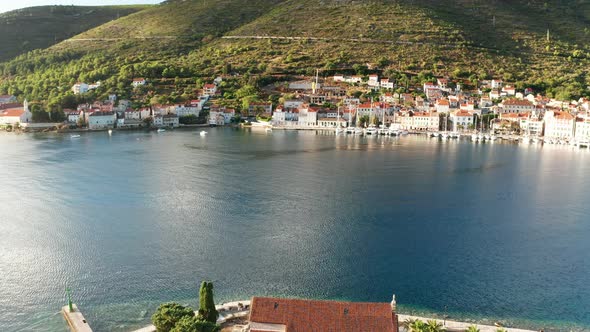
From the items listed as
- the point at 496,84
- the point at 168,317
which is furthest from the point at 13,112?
the point at 496,84

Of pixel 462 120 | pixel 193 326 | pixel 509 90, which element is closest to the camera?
pixel 193 326

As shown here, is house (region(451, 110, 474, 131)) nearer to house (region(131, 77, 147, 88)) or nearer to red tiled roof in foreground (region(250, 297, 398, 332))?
house (region(131, 77, 147, 88))

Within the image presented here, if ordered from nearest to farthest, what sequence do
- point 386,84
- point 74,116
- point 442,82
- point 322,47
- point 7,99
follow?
point 74,116 < point 7,99 < point 442,82 < point 386,84 < point 322,47

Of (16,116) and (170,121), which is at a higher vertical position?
(16,116)

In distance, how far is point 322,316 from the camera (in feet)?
34.1

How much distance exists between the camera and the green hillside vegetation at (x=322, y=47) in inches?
2314

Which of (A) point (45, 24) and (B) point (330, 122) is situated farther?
(A) point (45, 24)

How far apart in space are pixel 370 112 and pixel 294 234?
3304 centimetres

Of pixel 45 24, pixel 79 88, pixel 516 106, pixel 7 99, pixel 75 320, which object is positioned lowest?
pixel 75 320

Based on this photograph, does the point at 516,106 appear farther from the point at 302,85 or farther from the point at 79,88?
the point at 79,88

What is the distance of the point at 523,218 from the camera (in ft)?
66.2

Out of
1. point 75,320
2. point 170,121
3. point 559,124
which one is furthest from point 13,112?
point 559,124

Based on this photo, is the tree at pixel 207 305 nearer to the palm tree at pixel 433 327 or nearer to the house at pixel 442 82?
the palm tree at pixel 433 327

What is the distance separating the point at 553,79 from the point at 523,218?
43085mm
